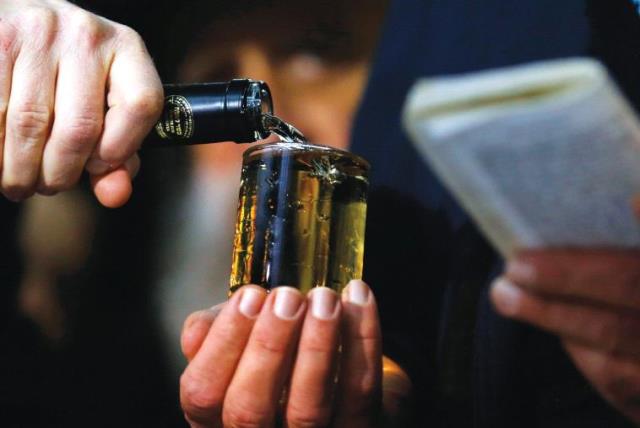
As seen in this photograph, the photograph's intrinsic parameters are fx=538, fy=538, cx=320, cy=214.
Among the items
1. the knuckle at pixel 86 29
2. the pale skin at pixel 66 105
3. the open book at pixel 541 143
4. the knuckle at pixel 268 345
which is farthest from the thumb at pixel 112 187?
the open book at pixel 541 143

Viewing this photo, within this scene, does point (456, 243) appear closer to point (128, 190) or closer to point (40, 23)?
point (128, 190)

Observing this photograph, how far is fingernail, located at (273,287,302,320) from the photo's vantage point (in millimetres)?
622

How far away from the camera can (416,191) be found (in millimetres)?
1321

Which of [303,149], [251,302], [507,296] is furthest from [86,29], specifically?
[507,296]

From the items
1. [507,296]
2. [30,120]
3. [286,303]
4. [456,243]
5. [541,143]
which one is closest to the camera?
[541,143]

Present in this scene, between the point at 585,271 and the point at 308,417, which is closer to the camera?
the point at 585,271

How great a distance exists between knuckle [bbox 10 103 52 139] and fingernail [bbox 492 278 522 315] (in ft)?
2.09

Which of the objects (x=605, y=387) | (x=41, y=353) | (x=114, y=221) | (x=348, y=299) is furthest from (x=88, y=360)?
(x=605, y=387)

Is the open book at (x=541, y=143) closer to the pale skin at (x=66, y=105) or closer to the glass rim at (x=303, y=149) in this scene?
the glass rim at (x=303, y=149)

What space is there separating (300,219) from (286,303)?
4.5 inches

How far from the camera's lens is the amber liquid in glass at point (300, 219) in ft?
2.23

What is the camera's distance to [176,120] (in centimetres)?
79

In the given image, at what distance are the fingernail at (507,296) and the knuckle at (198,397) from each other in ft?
1.36

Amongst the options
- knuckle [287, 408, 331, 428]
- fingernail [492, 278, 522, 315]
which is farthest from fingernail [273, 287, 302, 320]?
fingernail [492, 278, 522, 315]
